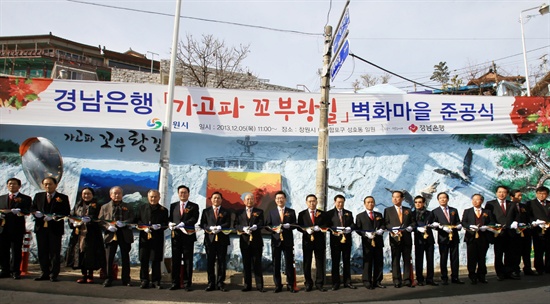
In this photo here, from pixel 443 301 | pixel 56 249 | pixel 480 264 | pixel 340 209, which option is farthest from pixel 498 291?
pixel 56 249

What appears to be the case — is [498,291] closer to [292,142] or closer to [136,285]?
[292,142]

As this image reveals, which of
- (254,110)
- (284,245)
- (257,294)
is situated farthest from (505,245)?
(254,110)

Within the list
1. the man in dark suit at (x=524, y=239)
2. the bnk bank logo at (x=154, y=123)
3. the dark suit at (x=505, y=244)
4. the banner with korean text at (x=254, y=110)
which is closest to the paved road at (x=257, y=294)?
the dark suit at (x=505, y=244)

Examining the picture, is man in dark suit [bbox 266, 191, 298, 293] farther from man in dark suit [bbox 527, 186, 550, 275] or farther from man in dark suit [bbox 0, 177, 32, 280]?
man in dark suit [bbox 527, 186, 550, 275]

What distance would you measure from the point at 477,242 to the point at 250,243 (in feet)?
13.4

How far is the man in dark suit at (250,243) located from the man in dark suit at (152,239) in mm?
1276

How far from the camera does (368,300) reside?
249 inches

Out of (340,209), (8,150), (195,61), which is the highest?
(195,61)

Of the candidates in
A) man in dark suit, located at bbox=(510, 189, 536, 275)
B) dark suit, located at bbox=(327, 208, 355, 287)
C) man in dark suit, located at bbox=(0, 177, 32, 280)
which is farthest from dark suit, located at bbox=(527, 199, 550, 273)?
man in dark suit, located at bbox=(0, 177, 32, 280)

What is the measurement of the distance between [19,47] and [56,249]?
35.5m

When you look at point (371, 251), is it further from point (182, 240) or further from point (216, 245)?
point (182, 240)

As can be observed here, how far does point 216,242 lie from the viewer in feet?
22.7

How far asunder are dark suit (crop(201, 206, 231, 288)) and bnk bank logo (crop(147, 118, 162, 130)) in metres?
2.58

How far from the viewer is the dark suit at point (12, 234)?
22.4ft
